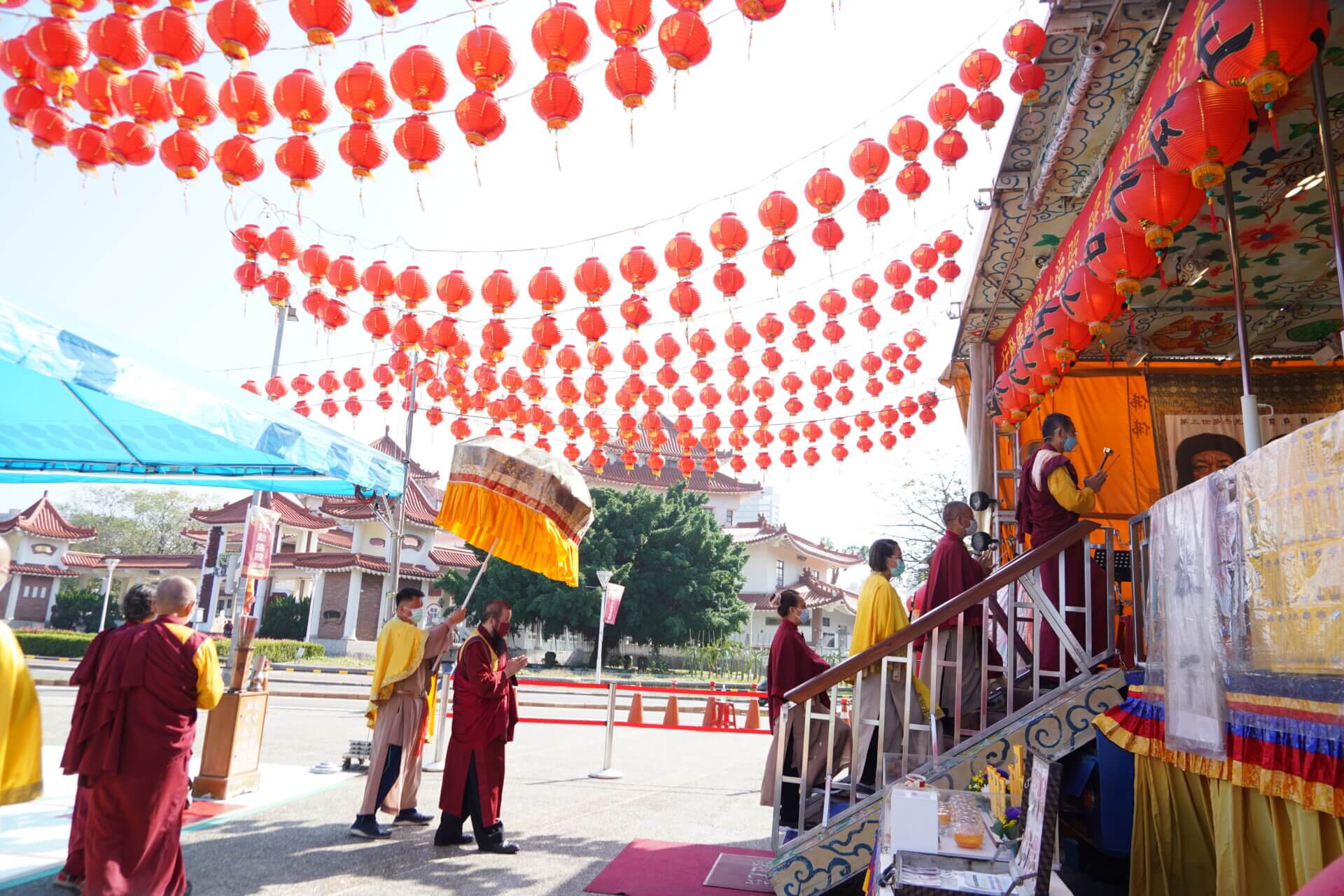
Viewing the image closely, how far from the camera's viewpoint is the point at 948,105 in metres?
6.59

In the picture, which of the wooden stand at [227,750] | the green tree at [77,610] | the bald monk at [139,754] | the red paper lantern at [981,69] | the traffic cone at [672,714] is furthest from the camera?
the green tree at [77,610]

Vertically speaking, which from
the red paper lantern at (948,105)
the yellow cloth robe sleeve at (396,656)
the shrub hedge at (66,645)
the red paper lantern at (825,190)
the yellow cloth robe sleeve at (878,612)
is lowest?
the shrub hedge at (66,645)

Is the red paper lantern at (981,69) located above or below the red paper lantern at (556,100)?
above

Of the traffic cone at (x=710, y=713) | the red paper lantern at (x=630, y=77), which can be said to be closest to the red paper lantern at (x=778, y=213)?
the red paper lantern at (x=630, y=77)

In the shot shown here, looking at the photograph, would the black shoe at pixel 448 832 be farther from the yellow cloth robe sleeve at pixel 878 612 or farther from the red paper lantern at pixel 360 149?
the red paper lantern at pixel 360 149

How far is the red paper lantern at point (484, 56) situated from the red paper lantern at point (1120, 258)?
3869mm

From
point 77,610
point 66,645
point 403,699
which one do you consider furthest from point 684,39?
point 77,610

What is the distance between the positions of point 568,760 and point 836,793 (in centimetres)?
610

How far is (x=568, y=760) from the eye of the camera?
1062cm

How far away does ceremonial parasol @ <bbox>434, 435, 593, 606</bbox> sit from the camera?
632cm

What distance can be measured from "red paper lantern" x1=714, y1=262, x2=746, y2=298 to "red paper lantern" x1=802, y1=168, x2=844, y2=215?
4.44 feet

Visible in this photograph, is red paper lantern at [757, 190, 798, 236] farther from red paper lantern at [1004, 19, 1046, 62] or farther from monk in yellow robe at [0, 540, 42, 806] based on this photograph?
monk in yellow robe at [0, 540, 42, 806]

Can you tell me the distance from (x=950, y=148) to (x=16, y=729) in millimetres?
7049

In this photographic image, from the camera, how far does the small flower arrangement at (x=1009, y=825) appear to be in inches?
120
